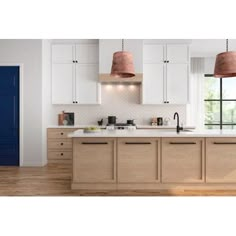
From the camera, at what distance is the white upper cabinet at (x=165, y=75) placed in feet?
20.7

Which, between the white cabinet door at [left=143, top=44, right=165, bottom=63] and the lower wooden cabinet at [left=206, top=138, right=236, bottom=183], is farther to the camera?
the white cabinet door at [left=143, top=44, right=165, bottom=63]

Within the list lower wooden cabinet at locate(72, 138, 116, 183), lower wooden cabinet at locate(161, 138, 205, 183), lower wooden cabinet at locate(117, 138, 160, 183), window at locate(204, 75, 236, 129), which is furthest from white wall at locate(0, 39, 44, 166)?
window at locate(204, 75, 236, 129)

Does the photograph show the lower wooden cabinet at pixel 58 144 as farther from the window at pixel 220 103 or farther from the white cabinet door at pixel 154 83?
the window at pixel 220 103

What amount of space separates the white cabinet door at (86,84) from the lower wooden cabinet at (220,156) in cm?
324

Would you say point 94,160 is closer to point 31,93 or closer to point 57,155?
point 57,155

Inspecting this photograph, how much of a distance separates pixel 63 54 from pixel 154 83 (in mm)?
2278

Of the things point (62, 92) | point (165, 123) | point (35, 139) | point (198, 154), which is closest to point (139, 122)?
point (165, 123)

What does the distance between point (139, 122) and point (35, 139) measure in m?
2.55

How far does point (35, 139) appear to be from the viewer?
19.6ft

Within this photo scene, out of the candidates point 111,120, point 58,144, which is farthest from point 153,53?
point 58,144

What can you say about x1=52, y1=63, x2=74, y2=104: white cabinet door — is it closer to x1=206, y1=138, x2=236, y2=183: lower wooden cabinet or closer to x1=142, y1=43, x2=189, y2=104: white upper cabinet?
x1=142, y1=43, x2=189, y2=104: white upper cabinet

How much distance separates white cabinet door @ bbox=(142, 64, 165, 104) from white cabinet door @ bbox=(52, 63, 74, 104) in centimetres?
177

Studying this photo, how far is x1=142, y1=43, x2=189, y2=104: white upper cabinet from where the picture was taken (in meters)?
6.31

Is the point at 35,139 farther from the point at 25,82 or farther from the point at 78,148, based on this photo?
the point at 78,148
